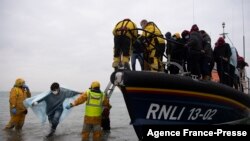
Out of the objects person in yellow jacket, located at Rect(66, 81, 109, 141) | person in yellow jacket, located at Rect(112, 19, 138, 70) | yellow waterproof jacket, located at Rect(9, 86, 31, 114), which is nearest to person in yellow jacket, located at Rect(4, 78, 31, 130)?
yellow waterproof jacket, located at Rect(9, 86, 31, 114)

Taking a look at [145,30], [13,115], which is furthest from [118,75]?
[13,115]

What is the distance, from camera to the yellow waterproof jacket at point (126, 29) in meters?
6.24

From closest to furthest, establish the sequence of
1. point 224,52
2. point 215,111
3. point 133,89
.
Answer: point 133,89 → point 215,111 → point 224,52

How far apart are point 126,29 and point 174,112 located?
1746 millimetres

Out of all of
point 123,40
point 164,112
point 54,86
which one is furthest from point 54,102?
point 164,112

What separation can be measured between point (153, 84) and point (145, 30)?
1.21 metres

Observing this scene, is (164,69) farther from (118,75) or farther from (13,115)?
(13,115)

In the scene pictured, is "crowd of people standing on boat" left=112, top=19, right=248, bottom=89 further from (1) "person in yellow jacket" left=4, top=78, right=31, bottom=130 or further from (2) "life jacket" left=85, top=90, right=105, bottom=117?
(1) "person in yellow jacket" left=4, top=78, right=31, bottom=130

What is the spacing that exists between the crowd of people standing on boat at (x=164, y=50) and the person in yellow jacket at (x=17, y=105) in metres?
3.82

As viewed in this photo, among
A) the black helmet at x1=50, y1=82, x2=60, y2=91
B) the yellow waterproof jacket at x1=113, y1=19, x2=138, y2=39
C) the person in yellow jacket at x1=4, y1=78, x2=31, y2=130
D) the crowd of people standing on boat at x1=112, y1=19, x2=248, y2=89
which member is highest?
the yellow waterproof jacket at x1=113, y1=19, x2=138, y2=39

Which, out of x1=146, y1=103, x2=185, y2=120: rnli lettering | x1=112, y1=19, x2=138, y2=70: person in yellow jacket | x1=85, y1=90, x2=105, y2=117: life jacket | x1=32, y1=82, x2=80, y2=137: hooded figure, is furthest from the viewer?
x1=32, y1=82, x2=80, y2=137: hooded figure

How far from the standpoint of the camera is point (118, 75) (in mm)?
5656

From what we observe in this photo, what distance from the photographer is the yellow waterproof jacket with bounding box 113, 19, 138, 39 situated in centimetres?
624

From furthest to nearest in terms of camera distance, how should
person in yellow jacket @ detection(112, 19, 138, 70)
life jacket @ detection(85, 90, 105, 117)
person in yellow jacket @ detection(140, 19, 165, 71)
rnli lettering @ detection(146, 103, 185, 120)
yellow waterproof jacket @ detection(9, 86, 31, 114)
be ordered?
yellow waterproof jacket @ detection(9, 86, 31, 114)
life jacket @ detection(85, 90, 105, 117)
person in yellow jacket @ detection(140, 19, 165, 71)
person in yellow jacket @ detection(112, 19, 138, 70)
rnli lettering @ detection(146, 103, 185, 120)
